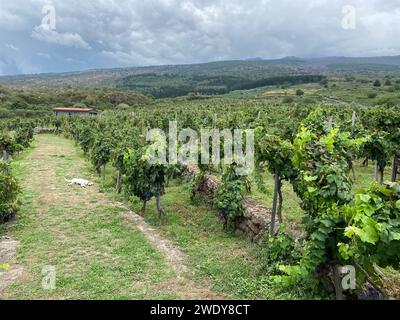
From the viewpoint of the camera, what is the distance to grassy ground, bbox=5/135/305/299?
27.0 ft

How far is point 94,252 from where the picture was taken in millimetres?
10570

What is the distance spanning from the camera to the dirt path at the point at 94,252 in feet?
27.2

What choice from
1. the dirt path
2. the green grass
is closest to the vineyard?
the dirt path

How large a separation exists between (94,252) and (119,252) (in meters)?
0.74

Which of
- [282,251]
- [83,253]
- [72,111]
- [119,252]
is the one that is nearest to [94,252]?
[83,253]

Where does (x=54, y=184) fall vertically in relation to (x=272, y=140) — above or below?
below

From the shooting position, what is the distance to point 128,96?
113 meters

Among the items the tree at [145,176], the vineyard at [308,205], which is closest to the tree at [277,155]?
the vineyard at [308,205]

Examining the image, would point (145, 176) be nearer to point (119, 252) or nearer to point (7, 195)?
point (119, 252)

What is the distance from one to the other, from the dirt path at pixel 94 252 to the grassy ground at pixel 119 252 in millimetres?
23

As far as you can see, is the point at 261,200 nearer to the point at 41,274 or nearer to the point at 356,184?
the point at 356,184

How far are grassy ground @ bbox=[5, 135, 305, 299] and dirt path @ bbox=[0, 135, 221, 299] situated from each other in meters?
0.02
